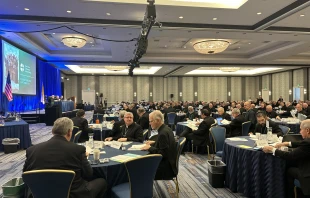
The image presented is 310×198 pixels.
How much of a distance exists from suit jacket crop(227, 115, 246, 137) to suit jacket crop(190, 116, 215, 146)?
0.60 m

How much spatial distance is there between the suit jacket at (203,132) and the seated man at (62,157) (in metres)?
4.49

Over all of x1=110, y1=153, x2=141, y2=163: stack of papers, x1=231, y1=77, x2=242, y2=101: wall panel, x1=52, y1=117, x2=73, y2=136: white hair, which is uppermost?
x1=231, y1=77, x2=242, y2=101: wall panel

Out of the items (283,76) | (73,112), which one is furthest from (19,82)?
(283,76)

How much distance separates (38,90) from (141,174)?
15890mm

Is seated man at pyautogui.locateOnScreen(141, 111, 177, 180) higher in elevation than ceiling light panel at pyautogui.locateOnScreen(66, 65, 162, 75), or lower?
lower

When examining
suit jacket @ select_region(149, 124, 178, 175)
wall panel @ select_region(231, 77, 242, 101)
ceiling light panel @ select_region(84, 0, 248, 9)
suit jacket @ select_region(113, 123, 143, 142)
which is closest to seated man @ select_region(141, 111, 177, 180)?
suit jacket @ select_region(149, 124, 178, 175)

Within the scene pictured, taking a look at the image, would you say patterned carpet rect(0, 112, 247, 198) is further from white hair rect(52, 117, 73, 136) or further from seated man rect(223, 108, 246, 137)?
white hair rect(52, 117, 73, 136)

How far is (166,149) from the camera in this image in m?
3.60

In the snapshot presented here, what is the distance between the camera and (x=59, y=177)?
2.24 m

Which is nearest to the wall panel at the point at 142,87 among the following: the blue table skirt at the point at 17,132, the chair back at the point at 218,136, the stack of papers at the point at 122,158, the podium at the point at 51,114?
the podium at the point at 51,114

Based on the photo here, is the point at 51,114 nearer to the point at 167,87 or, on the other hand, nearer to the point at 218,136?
the point at 218,136

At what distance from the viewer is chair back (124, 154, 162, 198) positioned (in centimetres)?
267

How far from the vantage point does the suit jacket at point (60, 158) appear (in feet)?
7.83

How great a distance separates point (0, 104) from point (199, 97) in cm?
2162
